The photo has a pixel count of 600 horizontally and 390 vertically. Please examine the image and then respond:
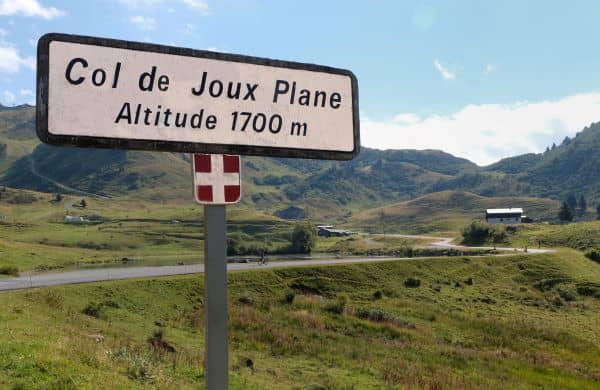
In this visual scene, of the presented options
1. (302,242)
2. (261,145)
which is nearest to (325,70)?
(261,145)

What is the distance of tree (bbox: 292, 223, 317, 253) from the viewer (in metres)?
105

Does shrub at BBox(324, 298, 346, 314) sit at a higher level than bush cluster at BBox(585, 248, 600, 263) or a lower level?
higher

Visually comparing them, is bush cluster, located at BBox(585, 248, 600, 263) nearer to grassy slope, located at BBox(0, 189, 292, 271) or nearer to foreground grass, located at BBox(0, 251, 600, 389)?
foreground grass, located at BBox(0, 251, 600, 389)

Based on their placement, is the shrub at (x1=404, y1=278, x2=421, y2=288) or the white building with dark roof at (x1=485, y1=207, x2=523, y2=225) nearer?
the shrub at (x1=404, y1=278, x2=421, y2=288)

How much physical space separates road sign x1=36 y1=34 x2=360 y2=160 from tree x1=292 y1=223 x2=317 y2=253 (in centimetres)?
10098

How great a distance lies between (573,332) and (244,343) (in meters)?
30.2

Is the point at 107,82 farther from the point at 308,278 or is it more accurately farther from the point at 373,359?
the point at 308,278

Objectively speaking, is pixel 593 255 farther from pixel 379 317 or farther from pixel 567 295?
pixel 379 317

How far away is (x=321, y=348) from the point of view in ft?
70.4

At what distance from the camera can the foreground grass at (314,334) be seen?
12.1 m

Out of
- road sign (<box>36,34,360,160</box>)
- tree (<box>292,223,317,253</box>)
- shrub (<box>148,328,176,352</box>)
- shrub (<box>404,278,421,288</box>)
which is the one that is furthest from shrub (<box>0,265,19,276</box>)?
tree (<box>292,223,317,253</box>)

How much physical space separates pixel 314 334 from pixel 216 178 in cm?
2256

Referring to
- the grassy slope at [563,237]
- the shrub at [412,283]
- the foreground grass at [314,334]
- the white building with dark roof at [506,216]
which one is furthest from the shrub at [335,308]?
the white building with dark roof at [506,216]

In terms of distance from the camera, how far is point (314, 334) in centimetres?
2436
